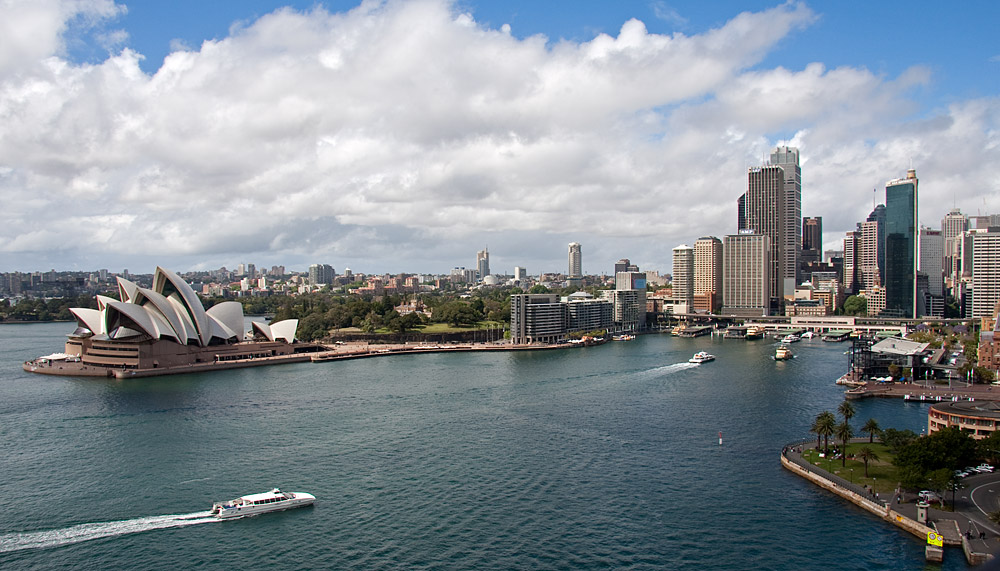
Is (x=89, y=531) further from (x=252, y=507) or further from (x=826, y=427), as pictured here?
(x=826, y=427)

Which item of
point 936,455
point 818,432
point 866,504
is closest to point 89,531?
point 866,504

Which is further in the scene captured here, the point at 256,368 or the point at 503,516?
the point at 256,368

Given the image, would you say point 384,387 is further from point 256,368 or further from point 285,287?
point 285,287

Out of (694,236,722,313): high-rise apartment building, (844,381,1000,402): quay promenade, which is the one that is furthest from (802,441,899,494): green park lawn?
(694,236,722,313): high-rise apartment building

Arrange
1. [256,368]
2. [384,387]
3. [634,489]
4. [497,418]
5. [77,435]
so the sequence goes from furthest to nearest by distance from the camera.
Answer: [256,368], [384,387], [497,418], [77,435], [634,489]

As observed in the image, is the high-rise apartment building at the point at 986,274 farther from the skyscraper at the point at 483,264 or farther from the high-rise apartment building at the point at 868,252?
the skyscraper at the point at 483,264

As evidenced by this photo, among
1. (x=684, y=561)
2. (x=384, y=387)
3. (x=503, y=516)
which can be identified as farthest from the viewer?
(x=384, y=387)

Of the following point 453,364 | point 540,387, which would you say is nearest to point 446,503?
point 540,387

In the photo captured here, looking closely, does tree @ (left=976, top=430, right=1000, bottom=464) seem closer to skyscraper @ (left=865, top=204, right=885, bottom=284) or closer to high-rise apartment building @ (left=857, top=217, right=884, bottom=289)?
skyscraper @ (left=865, top=204, right=885, bottom=284)
